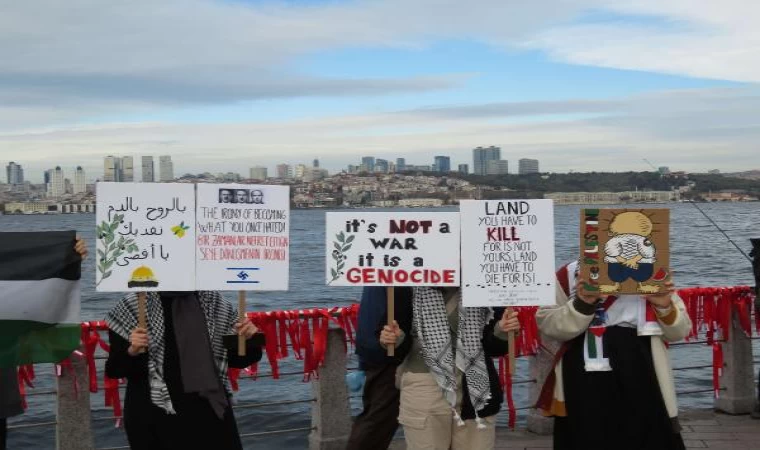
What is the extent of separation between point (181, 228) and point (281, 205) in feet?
1.96

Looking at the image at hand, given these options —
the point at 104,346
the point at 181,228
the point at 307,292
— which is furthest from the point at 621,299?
the point at 307,292

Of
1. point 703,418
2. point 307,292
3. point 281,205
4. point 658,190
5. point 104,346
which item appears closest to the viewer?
point 281,205

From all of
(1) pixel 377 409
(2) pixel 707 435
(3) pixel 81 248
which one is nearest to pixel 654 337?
(1) pixel 377 409

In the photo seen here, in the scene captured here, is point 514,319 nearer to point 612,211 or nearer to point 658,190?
point 612,211

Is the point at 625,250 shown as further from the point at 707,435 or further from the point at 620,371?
the point at 707,435

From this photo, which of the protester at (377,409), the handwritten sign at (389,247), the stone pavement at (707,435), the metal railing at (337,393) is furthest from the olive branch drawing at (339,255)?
the stone pavement at (707,435)

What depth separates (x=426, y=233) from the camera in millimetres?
5828

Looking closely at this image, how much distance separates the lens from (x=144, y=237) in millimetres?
→ 5492

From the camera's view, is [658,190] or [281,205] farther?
[658,190]

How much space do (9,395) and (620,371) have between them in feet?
11.7

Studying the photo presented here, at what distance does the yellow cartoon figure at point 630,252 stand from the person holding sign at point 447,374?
62 centimetres

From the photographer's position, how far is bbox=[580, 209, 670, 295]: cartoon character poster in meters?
5.48

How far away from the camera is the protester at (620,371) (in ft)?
18.3

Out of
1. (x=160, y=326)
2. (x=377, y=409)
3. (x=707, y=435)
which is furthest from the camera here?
(x=707, y=435)
